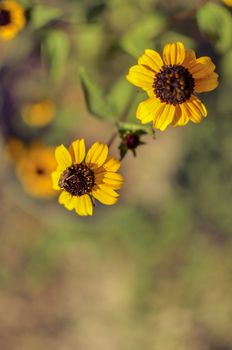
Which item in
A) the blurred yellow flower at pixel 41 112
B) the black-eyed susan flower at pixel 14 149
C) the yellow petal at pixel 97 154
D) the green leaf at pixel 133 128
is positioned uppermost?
the blurred yellow flower at pixel 41 112

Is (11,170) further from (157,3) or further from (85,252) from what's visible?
(157,3)

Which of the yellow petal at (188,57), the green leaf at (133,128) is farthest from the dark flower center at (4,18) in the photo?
the yellow petal at (188,57)

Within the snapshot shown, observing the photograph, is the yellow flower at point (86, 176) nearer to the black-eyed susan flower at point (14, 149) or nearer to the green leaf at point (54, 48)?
the green leaf at point (54, 48)

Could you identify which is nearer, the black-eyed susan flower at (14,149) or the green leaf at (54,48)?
the green leaf at (54,48)

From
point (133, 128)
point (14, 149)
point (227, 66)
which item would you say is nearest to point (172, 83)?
point (133, 128)

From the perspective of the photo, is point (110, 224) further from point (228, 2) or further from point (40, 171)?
point (228, 2)

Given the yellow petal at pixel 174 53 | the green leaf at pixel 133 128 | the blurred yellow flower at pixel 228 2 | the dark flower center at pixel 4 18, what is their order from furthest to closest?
the dark flower center at pixel 4 18, the blurred yellow flower at pixel 228 2, the green leaf at pixel 133 128, the yellow petal at pixel 174 53

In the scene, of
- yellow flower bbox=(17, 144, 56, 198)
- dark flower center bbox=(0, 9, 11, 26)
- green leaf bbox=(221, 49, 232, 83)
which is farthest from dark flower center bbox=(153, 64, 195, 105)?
yellow flower bbox=(17, 144, 56, 198)

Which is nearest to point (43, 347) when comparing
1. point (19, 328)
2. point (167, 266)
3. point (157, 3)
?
point (19, 328)
